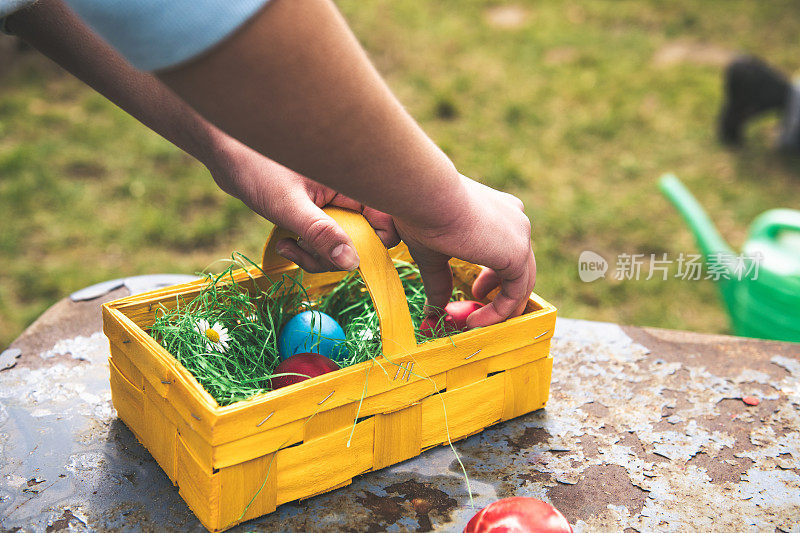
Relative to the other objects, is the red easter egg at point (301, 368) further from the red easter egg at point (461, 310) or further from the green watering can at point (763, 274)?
the green watering can at point (763, 274)

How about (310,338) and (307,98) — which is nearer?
(307,98)

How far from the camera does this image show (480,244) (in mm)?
847

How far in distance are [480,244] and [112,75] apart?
52 centimetres

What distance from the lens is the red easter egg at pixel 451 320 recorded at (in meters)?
1.06

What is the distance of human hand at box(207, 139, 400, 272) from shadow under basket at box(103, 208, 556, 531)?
0.03 meters

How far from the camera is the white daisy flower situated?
3.16 feet

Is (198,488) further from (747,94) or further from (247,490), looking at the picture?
(747,94)

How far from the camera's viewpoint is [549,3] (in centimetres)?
425

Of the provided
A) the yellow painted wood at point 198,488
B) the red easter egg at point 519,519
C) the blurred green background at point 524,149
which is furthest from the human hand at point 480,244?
the blurred green background at point 524,149

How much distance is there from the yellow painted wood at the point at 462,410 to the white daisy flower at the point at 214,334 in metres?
0.28

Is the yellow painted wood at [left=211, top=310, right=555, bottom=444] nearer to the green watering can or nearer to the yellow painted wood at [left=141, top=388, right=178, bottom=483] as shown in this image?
the yellow painted wood at [left=141, top=388, right=178, bottom=483]

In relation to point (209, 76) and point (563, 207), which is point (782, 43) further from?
point (209, 76)

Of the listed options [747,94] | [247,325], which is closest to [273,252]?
[247,325]

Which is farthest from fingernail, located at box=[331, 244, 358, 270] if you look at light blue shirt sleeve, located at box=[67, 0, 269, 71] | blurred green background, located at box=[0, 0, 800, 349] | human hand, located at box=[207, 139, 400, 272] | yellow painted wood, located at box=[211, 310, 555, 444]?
blurred green background, located at box=[0, 0, 800, 349]
